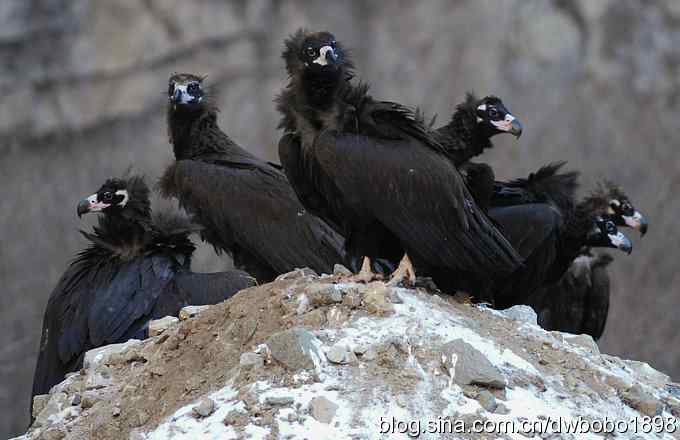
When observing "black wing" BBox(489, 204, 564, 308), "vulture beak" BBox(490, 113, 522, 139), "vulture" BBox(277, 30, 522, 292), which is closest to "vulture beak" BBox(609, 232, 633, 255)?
"black wing" BBox(489, 204, 564, 308)

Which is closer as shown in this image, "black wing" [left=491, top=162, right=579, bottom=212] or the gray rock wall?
"black wing" [left=491, top=162, right=579, bottom=212]

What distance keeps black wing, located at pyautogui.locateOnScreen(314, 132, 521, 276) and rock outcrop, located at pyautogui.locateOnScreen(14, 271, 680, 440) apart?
1.01ft

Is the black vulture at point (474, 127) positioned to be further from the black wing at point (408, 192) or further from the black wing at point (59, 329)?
the black wing at point (59, 329)

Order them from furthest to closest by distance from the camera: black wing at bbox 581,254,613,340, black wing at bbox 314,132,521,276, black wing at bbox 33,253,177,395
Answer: black wing at bbox 581,254,613,340
black wing at bbox 33,253,177,395
black wing at bbox 314,132,521,276

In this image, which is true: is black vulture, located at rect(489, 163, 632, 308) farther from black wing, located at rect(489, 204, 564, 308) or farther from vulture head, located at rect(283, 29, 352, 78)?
vulture head, located at rect(283, 29, 352, 78)

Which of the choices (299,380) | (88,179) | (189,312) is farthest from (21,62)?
(299,380)

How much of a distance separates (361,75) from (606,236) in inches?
369

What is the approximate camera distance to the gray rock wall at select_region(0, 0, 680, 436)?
58.3 feet

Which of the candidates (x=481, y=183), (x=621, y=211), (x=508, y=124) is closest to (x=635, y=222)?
(x=621, y=211)

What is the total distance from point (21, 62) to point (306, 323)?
510 inches

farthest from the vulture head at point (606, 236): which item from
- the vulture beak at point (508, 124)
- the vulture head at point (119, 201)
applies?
the vulture head at point (119, 201)

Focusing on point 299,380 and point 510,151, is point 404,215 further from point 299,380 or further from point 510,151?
point 510,151

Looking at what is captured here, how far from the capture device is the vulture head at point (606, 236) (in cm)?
1109

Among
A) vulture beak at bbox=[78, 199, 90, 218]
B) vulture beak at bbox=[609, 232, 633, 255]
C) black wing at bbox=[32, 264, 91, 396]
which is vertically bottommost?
black wing at bbox=[32, 264, 91, 396]
